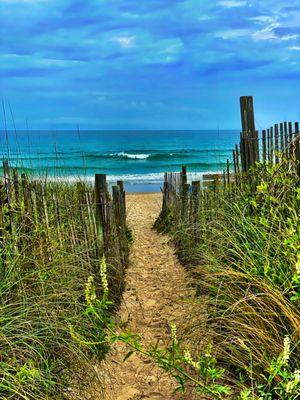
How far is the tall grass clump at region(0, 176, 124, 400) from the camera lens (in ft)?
9.62

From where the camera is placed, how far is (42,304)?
3365 millimetres

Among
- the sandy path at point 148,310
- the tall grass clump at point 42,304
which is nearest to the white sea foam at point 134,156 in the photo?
the sandy path at point 148,310

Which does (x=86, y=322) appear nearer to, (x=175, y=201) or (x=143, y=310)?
(x=143, y=310)

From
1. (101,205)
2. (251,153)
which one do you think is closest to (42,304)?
(101,205)

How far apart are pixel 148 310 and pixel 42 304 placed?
7.37 ft

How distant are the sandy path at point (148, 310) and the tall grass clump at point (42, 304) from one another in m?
0.32

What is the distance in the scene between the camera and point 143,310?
215 inches

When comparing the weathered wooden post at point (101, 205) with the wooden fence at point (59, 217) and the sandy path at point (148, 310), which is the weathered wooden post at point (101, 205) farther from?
the sandy path at point (148, 310)

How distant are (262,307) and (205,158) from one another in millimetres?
37349

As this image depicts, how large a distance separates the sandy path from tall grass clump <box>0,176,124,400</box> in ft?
1.06

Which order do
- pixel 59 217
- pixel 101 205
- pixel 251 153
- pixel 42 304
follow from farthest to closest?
pixel 251 153 → pixel 101 205 → pixel 59 217 → pixel 42 304

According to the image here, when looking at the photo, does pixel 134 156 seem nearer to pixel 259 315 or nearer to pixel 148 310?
pixel 148 310

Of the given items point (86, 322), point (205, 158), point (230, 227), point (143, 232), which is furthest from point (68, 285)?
point (205, 158)

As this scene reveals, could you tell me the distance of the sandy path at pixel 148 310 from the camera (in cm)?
377
